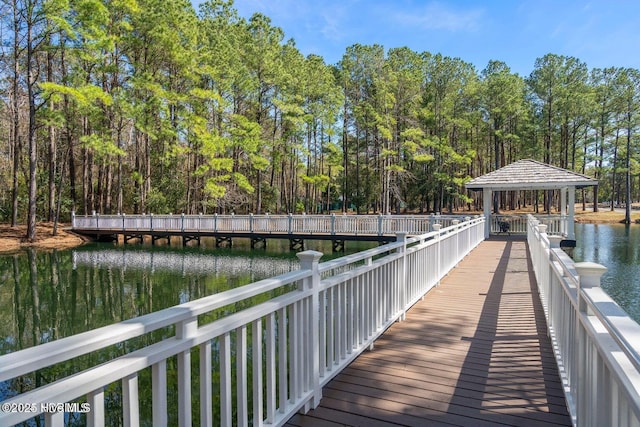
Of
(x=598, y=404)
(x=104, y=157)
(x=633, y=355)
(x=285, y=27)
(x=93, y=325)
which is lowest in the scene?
(x=93, y=325)

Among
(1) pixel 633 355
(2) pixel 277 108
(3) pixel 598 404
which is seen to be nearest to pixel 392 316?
(3) pixel 598 404

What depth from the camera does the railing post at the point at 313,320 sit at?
2.77 m

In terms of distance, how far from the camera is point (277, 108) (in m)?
28.2

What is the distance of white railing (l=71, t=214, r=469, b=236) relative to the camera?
17555 mm

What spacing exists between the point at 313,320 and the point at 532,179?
54.4 ft

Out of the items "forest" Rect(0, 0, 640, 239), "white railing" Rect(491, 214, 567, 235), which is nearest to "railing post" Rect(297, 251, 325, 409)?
"white railing" Rect(491, 214, 567, 235)

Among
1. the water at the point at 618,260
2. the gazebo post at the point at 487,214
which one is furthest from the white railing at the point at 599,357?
the gazebo post at the point at 487,214

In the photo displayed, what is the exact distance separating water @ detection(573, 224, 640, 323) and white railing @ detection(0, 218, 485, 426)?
265 inches

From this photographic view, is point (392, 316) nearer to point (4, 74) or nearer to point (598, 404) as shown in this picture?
point (598, 404)

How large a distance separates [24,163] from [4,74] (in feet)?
27.0

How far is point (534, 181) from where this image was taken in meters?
16.6

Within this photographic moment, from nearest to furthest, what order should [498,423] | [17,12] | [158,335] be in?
[498,423]
[158,335]
[17,12]

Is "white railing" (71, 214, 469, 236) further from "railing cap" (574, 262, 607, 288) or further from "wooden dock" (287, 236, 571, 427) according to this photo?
"railing cap" (574, 262, 607, 288)

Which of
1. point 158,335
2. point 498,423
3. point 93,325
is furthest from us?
point 93,325
